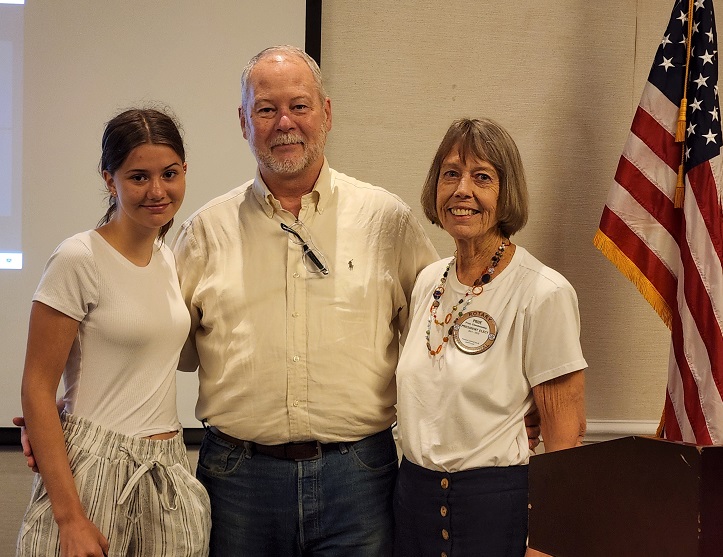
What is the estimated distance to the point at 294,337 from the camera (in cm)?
220

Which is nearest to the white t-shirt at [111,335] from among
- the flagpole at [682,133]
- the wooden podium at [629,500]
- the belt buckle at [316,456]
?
the belt buckle at [316,456]

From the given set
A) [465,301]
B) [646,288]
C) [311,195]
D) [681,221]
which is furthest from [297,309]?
[681,221]

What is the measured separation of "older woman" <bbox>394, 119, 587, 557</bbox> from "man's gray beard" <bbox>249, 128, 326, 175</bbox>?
0.39 m

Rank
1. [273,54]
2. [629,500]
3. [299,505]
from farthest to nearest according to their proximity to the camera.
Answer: [273,54]
[299,505]
[629,500]

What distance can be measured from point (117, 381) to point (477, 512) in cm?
86

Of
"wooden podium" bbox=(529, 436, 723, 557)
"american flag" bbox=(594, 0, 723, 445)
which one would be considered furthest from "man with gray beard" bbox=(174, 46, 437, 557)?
"wooden podium" bbox=(529, 436, 723, 557)

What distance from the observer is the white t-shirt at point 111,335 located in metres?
1.87

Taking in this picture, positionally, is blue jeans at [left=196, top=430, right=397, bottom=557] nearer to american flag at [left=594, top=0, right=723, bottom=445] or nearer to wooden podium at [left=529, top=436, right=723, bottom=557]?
american flag at [left=594, top=0, right=723, bottom=445]

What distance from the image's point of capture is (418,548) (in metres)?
1.96

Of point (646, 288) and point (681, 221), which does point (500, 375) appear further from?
point (681, 221)

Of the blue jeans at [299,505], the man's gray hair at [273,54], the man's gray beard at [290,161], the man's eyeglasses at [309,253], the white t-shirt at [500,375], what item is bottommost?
the blue jeans at [299,505]

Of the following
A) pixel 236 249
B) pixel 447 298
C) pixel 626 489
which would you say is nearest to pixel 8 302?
pixel 236 249

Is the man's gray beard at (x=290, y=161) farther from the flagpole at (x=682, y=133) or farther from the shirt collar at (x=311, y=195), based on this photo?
the flagpole at (x=682, y=133)

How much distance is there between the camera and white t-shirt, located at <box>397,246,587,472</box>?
1.86 meters
